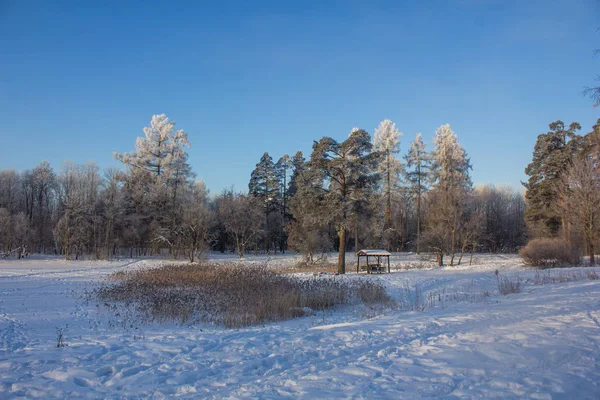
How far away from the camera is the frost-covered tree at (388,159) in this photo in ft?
136

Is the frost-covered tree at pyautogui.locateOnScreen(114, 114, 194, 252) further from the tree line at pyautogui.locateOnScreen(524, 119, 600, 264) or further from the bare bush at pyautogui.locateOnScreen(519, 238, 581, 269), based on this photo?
the tree line at pyautogui.locateOnScreen(524, 119, 600, 264)

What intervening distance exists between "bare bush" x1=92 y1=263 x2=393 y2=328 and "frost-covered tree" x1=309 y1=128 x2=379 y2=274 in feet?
22.8

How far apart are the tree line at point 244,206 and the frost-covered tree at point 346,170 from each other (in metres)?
0.09


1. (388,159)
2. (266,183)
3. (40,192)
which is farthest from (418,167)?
(40,192)

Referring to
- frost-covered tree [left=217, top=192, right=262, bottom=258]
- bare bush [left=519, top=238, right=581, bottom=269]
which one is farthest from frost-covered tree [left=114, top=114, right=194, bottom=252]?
bare bush [left=519, top=238, right=581, bottom=269]

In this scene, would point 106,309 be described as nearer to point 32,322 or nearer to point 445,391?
point 32,322

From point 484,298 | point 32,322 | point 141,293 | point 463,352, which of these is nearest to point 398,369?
point 463,352

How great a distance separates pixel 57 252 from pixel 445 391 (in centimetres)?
5208

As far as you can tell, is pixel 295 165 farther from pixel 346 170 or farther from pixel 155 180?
pixel 346 170

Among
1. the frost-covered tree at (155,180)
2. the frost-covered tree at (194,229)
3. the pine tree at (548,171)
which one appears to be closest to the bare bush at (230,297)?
the frost-covered tree at (194,229)

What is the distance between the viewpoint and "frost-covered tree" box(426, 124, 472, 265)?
97.0ft

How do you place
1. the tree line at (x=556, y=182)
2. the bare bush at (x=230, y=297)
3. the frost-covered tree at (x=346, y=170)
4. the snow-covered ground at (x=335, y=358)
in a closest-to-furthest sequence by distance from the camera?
the snow-covered ground at (x=335, y=358) → the bare bush at (x=230, y=297) → the frost-covered tree at (x=346, y=170) → the tree line at (x=556, y=182)

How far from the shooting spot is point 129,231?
1658 inches

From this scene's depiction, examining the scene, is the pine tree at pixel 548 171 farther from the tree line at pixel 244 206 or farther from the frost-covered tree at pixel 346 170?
the frost-covered tree at pixel 346 170
